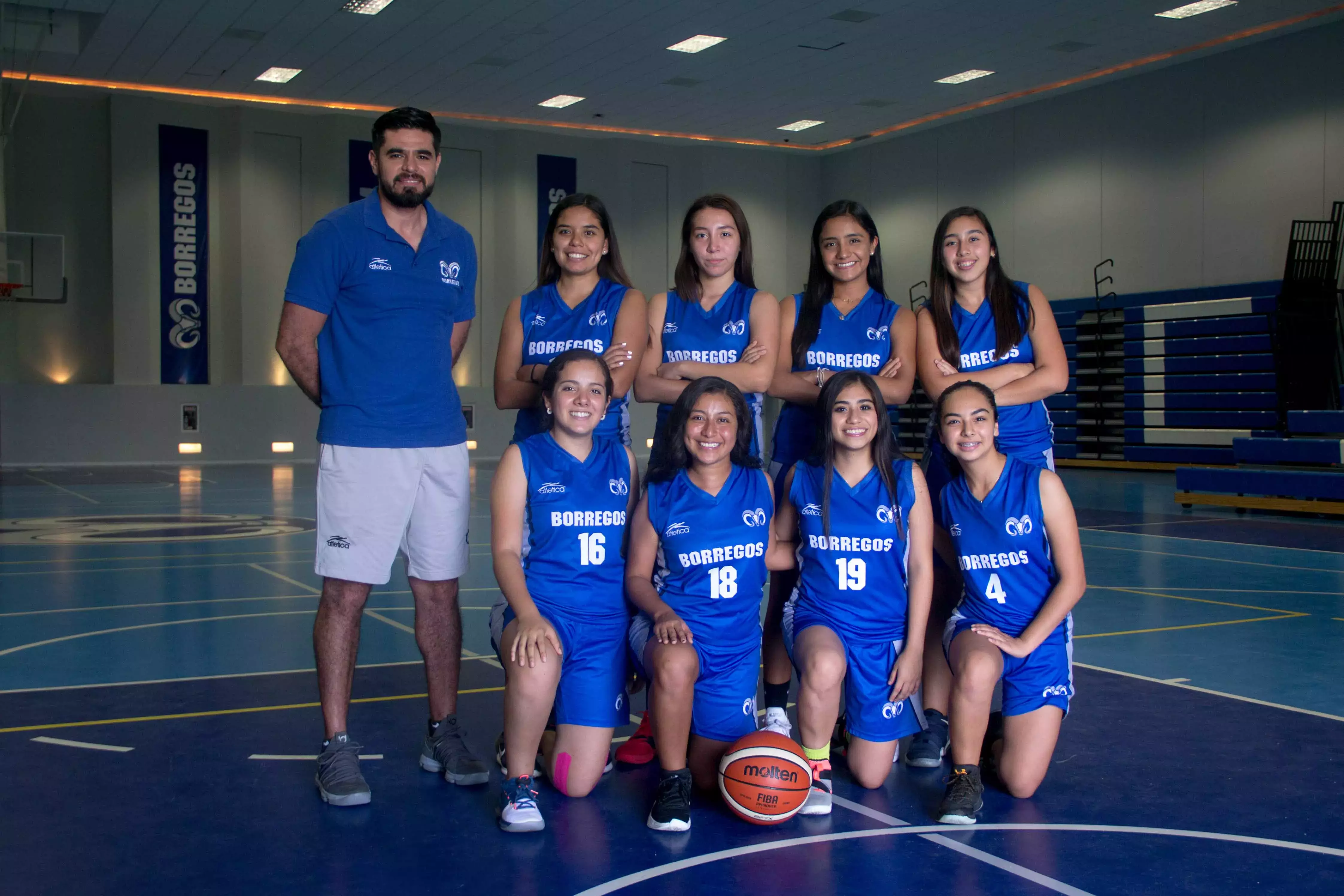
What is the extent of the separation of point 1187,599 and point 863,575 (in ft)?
11.4

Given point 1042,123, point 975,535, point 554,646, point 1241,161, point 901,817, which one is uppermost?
point 1042,123

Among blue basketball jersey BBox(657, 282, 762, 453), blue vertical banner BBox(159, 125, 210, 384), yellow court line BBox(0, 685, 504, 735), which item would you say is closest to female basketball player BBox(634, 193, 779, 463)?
blue basketball jersey BBox(657, 282, 762, 453)

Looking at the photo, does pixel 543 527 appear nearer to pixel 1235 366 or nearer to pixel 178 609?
pixel 178 609

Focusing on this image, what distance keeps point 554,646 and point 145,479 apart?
14.2 metres

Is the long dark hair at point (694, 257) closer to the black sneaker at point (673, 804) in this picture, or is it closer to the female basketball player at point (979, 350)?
the female basketball player at point (979, 350)

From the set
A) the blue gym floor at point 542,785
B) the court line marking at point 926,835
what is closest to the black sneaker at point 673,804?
the blue gym floor at point 542,785

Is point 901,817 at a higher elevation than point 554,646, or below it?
below

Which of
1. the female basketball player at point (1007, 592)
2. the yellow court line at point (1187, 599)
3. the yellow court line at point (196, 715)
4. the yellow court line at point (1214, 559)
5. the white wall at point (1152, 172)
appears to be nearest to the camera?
the female basketball player at point (1007, 592)

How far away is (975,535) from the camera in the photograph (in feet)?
11.2

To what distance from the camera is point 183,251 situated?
1925 cm

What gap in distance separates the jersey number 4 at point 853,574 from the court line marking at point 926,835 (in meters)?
0.72

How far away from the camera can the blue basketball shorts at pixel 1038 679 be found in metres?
3.23

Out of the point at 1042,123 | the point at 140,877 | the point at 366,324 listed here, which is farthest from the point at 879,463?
the point at 1042,123

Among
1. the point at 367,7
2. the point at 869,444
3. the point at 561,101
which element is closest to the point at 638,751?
the point at 869,444
